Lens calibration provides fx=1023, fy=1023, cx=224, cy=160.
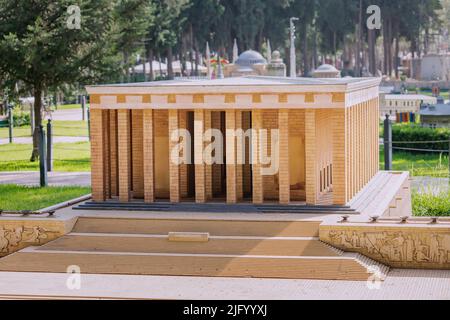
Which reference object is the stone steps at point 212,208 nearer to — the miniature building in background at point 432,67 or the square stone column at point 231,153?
the square stone column at point 231,153

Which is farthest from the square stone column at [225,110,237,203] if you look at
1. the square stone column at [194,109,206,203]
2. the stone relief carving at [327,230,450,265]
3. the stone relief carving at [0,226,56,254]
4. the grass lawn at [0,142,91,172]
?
the grass lawn at [0,142,91,172]

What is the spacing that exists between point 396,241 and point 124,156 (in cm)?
608

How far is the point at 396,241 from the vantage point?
58.2 feet

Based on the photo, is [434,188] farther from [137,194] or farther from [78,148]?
[78,148]

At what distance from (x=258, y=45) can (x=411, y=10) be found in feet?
49.7

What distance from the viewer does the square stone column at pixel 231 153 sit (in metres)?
20.2

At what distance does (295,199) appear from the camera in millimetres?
20703

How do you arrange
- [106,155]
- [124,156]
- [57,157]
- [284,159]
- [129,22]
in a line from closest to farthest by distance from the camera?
1. [284,159]
2. [124,156]
3. [106,155]
4. [129,22]
5. [57,157]

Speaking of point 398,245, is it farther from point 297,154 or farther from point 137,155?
point 137,155

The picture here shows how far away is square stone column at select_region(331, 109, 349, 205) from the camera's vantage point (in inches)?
778

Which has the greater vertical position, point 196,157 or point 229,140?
point 229,140

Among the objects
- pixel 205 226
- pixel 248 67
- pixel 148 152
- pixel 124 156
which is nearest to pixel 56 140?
pixel 248 67

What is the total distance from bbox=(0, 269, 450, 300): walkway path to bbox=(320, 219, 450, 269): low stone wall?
1.16 ft

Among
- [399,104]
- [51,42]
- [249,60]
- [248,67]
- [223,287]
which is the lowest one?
[223,287]
